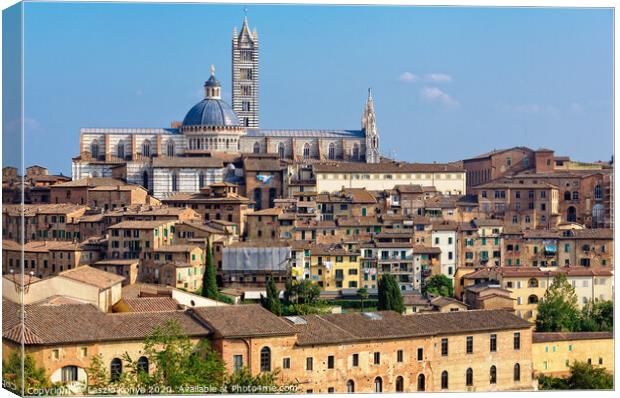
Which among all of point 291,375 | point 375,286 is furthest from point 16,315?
point 375,286

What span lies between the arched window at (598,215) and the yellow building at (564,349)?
38.6 ft

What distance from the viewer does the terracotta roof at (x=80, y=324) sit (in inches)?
668

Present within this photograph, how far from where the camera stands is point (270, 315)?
2017 cm

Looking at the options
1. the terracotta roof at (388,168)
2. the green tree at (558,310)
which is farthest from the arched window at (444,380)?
the terracotta roof at (388,168)

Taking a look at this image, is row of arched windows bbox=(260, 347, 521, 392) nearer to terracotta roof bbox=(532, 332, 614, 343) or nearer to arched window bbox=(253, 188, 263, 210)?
terracotta roof bbox=(532, 332, 614, 343)

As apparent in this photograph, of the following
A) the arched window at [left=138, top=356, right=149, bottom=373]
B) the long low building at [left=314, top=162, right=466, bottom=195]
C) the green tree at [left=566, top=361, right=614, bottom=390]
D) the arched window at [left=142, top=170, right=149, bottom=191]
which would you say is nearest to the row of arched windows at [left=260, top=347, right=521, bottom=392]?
the green tree at [left=566, top=361, right=614, bottom=390]

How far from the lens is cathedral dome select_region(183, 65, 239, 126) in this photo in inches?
1715

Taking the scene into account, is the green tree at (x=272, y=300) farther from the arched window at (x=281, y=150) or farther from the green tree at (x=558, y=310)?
the arched window at (x=281, y=150)

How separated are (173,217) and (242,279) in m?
2.75

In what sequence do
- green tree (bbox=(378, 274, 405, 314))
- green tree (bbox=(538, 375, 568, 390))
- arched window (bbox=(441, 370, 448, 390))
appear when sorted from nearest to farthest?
green tree (bbox=(538, 375, 568, 390)), arched window (bbox=(441, 370, 448, 390)), green tree (bbox=(378, 274, 405, 314))

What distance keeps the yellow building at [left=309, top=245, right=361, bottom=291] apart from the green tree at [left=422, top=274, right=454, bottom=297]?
1.38 meters

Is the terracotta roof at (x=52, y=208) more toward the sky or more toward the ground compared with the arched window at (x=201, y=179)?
more toward the ground

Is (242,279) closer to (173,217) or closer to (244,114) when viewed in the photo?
(173,217)

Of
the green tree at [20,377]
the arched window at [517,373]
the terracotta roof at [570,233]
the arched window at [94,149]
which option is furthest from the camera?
the arched window at [94,149]
